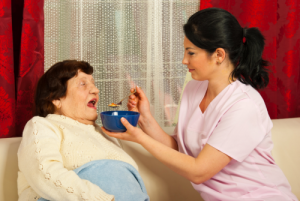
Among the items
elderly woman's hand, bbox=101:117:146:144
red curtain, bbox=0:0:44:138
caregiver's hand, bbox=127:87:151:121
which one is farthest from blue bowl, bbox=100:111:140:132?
red curtain, bbox=0:0:44:138

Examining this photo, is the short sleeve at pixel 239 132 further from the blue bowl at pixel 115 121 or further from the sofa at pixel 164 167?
the sofa at pixel 164 167

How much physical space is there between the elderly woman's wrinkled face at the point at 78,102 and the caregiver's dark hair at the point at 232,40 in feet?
1.78

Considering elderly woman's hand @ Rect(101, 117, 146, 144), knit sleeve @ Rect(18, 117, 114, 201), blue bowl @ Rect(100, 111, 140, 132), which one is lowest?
knit sleeve @ Rect(18, 117, 114, 201)

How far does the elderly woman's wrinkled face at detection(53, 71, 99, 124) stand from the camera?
1.37m

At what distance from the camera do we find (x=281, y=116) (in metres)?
2.35

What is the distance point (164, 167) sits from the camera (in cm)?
164

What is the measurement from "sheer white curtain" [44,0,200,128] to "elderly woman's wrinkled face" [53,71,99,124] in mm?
491

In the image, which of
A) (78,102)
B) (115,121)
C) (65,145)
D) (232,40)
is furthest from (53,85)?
(232,40)

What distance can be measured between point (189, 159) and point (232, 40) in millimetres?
543

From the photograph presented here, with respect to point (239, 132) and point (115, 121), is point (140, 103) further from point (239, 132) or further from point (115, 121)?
point (239, 132)

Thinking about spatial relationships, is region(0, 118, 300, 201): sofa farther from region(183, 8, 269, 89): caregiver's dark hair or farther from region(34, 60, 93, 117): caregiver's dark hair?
region(183, 8, 269, 89): caregiver's dark hair

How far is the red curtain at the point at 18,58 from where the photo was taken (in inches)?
60.5

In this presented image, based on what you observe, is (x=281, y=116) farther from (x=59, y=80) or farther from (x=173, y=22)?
(x=59, y=80)

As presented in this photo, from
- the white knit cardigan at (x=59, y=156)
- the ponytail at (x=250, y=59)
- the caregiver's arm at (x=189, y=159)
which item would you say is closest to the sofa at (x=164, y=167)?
the white knit cardigan at (x=59, y=156)
